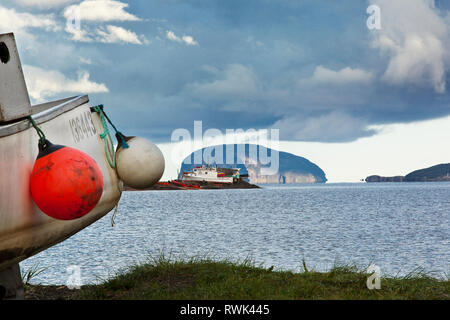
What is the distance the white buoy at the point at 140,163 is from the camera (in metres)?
7.37

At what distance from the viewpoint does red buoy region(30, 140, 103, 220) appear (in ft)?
15.8

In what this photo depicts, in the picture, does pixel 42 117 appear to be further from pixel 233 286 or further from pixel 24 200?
pixel 233 286

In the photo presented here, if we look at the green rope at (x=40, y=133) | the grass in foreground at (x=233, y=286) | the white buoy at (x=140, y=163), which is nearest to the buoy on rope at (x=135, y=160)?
the white buoy at (x=140, y=163)

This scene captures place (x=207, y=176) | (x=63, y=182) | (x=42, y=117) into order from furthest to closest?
(x=207, y=176) → (x=42, y=117) → (x=63, y=182)

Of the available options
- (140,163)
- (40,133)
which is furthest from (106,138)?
(40,133)

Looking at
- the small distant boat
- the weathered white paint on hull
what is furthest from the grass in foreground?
the small distant boat

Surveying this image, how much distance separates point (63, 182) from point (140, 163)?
261 cm

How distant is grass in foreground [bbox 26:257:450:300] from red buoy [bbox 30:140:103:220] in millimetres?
2039

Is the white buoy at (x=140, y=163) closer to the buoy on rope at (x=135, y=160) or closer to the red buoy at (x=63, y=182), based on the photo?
the buoy on rope at (x=135, y=160)

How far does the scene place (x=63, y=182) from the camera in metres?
4.78

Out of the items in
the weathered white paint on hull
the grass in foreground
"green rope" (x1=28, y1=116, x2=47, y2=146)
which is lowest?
the grass in foreground

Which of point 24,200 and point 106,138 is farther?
point 106,138

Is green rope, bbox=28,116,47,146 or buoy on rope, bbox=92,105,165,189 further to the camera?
buoy on rope, bbox=92,105,165,189

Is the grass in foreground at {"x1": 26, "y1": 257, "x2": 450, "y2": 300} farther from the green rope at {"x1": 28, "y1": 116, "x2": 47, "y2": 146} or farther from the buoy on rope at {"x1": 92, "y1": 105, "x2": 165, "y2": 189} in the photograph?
the green rope at {"x1": 28, "y1": 116, "x2": 47, "y2": 146}
